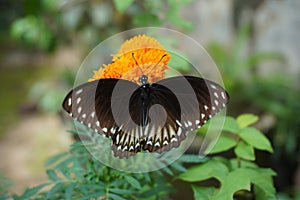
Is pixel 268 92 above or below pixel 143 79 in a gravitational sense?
above

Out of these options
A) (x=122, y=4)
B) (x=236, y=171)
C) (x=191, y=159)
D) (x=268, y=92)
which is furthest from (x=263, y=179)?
(x=268, y=92)

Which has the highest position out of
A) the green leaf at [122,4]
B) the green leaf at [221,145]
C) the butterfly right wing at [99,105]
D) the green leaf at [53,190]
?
the green leaf at [122,4]

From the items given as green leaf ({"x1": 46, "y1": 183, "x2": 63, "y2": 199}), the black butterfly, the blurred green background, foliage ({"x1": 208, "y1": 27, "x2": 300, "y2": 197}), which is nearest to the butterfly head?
the black butterfly

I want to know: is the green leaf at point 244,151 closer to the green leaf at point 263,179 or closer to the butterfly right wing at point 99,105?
the green leaf at point 263,179

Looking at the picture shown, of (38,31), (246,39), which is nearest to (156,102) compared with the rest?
(38,31)

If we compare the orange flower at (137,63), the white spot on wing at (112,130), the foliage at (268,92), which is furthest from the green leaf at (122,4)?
the foliage at (268,92)

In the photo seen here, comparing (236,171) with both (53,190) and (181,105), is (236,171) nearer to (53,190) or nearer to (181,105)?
(181,105)

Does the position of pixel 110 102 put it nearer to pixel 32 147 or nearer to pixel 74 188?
pixel 74 188

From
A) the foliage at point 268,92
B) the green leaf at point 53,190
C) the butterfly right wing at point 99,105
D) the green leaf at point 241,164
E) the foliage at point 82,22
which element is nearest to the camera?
the butterfly right wing at point 99,105
